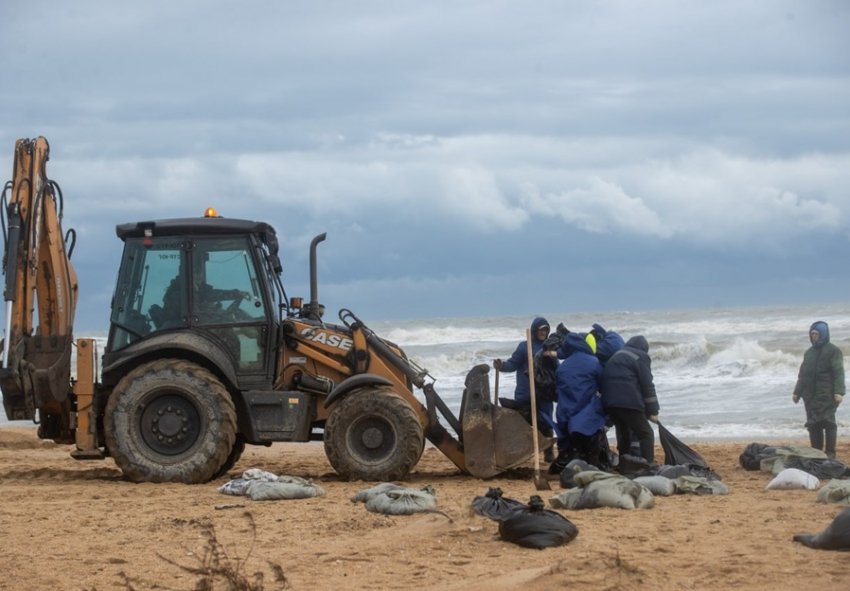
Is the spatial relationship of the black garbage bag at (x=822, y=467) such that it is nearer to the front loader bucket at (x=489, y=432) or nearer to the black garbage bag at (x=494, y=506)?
the front loader bucket at (x=489, y=432)

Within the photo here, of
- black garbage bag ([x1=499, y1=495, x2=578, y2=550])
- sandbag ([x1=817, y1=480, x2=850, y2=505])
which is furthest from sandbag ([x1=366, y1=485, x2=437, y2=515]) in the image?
sandbag ([x1=817, y1=480, x2=850, y2=505])

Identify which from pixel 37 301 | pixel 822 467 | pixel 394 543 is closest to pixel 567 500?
pixel 394 543

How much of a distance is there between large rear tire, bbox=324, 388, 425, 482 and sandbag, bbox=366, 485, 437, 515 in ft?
5.27

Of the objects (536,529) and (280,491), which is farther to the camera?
(280,491)

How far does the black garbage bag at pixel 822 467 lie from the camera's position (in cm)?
1053

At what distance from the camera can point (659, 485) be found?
9609mm

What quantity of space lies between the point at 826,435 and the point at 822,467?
1872mm

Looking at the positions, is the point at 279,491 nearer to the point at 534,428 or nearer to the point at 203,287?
the point at 203,287

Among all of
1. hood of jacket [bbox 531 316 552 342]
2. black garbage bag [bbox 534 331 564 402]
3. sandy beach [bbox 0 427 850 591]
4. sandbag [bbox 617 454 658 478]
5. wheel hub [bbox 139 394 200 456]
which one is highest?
hood of jacket [bbox 531 316 552 342]

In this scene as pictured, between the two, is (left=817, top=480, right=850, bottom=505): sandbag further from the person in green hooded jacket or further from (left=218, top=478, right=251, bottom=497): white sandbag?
(left=218, top=478, right=251, bottom=497): white sandbag

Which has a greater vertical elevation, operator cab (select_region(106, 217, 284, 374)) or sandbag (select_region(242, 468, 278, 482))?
operator cab (select_region(106, 217, 284, 374))

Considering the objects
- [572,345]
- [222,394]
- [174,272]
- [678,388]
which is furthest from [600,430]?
[678,388]

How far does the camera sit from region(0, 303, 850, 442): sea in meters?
17.9

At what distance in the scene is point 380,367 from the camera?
11094 millimetres
